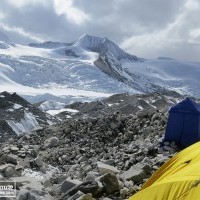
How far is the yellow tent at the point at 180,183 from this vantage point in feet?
24.1

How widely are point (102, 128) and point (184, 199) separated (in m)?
12.8

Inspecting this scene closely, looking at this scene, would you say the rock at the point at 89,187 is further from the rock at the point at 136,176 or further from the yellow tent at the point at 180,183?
the yellow tent at the point at 180,183

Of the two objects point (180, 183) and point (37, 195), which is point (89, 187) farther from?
point (180, 183)

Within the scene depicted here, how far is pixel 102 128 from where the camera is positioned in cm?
2005

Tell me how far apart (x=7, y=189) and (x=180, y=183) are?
162 inches

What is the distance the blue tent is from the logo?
524 cm

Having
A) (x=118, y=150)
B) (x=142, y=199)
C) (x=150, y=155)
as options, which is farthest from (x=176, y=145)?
(x=142, y=199)

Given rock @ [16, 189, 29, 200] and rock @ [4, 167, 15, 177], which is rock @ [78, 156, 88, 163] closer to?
rock @ [4, 167, 15, 177]

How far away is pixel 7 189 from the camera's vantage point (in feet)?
33.6

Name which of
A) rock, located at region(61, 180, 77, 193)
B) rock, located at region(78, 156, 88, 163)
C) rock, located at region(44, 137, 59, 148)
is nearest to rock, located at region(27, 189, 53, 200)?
rock, located at region(61, 180, 77, 193)

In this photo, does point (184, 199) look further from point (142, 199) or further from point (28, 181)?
point (28, 181)

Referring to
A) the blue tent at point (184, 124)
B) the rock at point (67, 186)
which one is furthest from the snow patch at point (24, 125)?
the rock at point (67, 186)

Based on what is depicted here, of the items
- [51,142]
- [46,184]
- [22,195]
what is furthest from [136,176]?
[51,142]

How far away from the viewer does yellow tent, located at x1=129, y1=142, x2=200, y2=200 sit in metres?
7.36
